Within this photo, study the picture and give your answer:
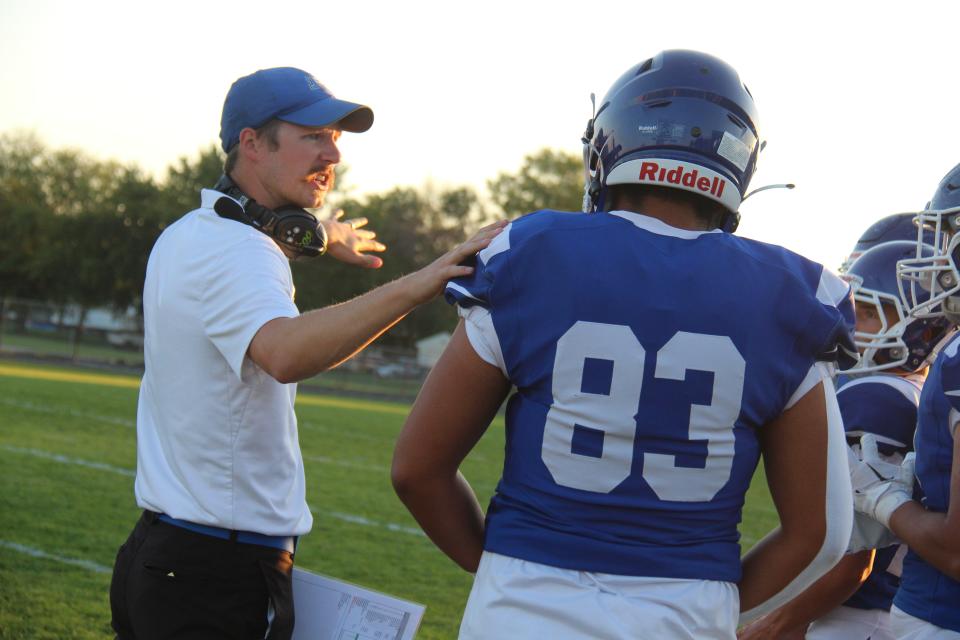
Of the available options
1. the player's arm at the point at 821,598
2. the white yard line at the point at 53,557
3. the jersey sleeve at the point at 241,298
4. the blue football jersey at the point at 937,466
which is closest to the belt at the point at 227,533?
the jersey sleeve at the point at 241,298

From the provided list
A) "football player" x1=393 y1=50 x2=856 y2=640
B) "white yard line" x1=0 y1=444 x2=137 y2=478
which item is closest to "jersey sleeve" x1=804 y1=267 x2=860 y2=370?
"football player" x1=393 y1=50 x2=856 y2=640

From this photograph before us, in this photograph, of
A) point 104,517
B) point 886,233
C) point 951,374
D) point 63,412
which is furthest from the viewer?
point 63,412

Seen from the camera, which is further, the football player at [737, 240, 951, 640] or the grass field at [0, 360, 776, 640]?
the grass field at [0, 360, 776, 640]

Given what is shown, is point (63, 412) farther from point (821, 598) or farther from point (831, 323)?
point (831, 323)

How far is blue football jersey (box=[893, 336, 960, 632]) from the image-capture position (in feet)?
7.78

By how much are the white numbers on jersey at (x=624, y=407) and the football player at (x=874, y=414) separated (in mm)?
1240

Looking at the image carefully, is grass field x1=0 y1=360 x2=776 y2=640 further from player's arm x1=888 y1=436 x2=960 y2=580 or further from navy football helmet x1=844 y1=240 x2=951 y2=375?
player's arm x1=888 y1=436 x2=960 y2=580

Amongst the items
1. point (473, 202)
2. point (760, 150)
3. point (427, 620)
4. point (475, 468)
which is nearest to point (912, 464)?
point (760, 150)

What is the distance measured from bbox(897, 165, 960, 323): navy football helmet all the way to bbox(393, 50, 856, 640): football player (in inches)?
40.2

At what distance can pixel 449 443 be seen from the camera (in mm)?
1936

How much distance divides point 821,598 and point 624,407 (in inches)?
59.6

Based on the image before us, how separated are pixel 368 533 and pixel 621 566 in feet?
25.0

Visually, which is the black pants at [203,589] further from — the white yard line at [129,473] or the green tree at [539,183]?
the green tree at [539,183]

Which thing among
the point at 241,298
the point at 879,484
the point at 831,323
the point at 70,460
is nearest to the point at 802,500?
the point at 831,323
